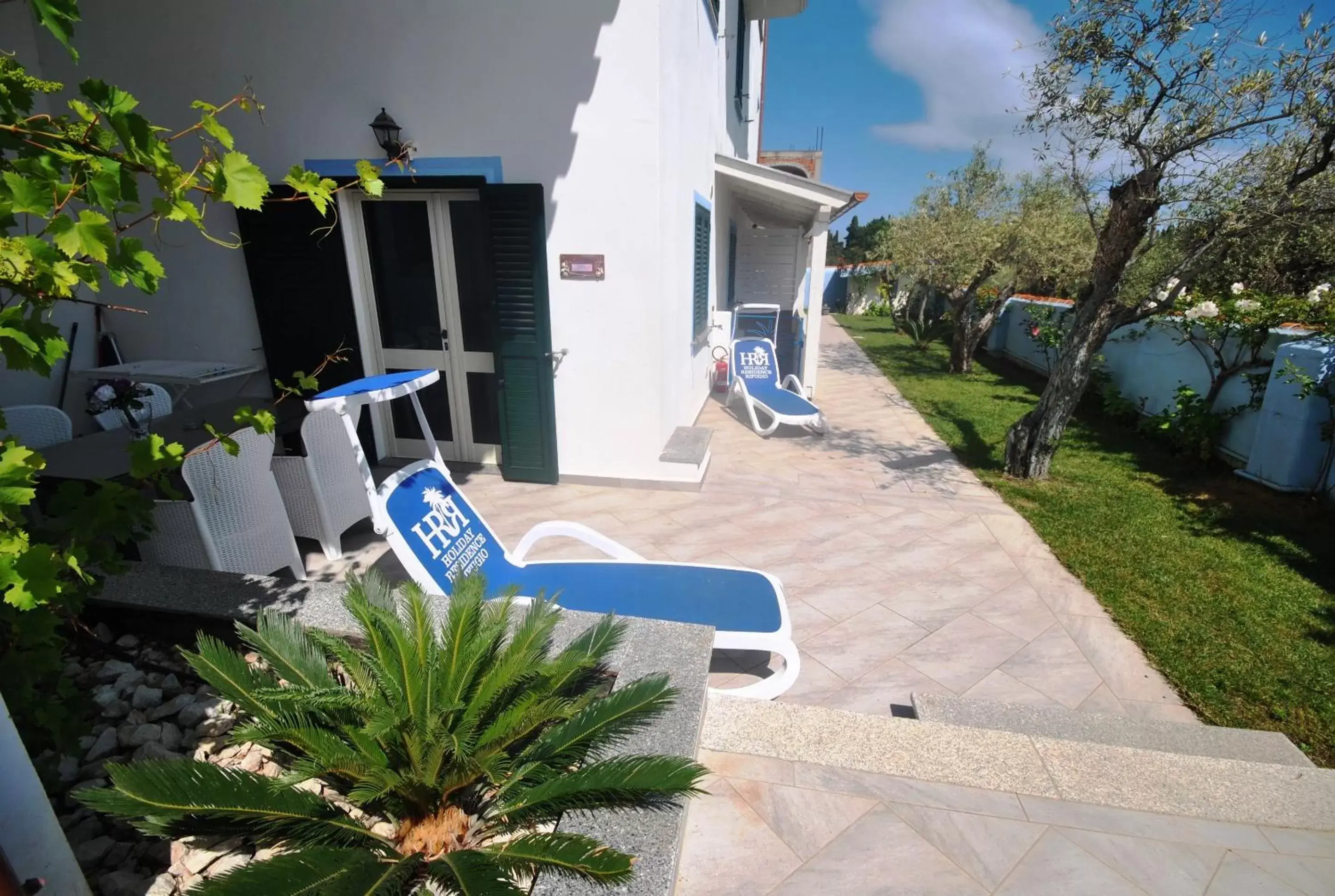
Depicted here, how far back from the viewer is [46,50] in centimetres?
528

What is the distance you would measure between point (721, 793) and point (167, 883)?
1600mm

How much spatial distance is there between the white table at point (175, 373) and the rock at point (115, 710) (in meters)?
3.87

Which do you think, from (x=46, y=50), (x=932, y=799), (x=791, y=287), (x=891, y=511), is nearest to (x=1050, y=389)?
(x=891, y=511)

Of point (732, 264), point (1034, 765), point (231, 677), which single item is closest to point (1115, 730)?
point (1034, 765)

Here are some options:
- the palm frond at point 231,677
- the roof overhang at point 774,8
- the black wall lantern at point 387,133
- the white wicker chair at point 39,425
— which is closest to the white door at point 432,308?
the black wall lantern at point 387,133

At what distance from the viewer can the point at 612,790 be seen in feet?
5.27

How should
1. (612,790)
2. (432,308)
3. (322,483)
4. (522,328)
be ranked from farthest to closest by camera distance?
(432,308), (522,328), (322,483), (612,790)

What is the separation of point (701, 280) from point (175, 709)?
636 centimetres

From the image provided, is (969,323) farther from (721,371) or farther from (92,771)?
(92,771)

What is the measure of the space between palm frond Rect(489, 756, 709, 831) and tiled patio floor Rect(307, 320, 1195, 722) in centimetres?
156

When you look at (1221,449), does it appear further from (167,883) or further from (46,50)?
(46,50)

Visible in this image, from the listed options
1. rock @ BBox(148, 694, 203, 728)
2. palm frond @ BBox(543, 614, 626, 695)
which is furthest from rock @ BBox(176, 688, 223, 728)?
palm frond @ BBox(543, 614, 626, 695)

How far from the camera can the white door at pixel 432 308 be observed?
18.0 feet

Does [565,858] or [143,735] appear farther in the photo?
[143,735]
